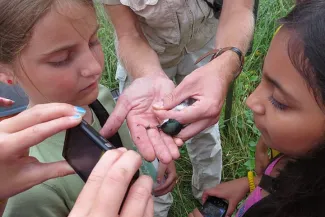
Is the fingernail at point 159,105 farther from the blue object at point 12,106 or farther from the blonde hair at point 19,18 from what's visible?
the blue object at point 12,106

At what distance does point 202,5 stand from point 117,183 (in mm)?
1342

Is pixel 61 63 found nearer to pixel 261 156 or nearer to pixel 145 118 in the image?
pixel 145 118

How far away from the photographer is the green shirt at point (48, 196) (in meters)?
1.18

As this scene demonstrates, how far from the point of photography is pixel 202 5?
6.28 feet

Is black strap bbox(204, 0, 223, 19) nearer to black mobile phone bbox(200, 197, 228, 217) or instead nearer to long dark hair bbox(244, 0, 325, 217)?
long dark hair bbox(244, 0, 325, 217)

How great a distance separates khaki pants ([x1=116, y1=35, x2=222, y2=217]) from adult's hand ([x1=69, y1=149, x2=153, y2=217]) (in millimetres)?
1339

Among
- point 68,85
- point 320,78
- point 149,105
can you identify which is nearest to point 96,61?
point 68,85

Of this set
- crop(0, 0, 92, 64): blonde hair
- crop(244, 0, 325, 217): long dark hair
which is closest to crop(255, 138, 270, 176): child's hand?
crop(244, 0, 325, 217): long dark hair

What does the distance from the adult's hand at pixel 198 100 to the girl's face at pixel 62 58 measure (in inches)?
13.4

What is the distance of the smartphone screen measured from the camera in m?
0.94

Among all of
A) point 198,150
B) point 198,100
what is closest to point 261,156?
point 198,100

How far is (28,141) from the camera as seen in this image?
3.10ft

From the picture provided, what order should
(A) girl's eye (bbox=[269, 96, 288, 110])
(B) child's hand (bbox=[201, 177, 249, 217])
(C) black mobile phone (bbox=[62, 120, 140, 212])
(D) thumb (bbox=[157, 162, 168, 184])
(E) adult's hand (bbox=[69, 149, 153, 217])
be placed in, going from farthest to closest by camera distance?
(D) thumb (bbox=[157, 162, 168, 184]) < (B) child's hand (bbox=[201, 177, 249, 217]) < (A) girl's eye (bbox=[269, 96, 288, 110]) < (C) black mobile phone (bbox=[62, 120, 140, 212]) < (E) adult's hand (bbox=[69, 149, 153, 217])

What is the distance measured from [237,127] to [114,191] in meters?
2.23
